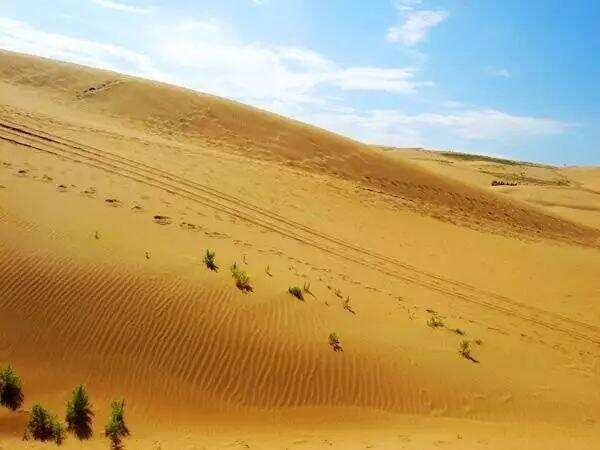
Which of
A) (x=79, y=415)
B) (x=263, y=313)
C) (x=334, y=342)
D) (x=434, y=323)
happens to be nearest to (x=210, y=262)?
(x=263, y=313)

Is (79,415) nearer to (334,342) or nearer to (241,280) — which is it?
(241,280)

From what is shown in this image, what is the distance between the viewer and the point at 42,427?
5.67 meters

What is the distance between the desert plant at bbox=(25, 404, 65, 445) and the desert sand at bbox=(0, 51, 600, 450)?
0.45ft

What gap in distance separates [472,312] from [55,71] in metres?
29.2

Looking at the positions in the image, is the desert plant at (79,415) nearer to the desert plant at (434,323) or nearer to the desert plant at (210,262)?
the desert plant at (210,262)

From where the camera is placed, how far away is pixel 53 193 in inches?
435

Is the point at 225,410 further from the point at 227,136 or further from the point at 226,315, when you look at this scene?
the point at 227,136

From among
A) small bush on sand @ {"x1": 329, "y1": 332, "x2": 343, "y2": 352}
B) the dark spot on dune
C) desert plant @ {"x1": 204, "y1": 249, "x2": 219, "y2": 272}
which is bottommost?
small bush on sand @ {"x1": 329, "y1": 332, "x2": 343, "y2": 352}

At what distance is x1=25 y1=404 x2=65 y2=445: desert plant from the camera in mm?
5578

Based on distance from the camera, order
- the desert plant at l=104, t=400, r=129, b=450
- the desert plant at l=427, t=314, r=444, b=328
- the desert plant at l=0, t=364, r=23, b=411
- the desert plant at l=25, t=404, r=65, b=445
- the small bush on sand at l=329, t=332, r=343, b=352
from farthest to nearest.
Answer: the desert plant at l=427, t=314, r=444, b=328 < the small bush on sand at l=329, t=332, r=343, b=352 < the desert plant at l=0, t=364, r=23, b=411 < the desert plant at l=104, t=400, r=129, b=450 < the desert plant at l=25, t=404, r=65, b=445

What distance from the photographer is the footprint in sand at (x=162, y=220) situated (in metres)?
11.0

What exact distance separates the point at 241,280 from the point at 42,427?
3.84 metres

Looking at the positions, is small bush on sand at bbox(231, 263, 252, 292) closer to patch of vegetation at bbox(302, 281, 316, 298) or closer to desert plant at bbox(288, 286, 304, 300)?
desert plant at bbox(288, 286, 304, 300)

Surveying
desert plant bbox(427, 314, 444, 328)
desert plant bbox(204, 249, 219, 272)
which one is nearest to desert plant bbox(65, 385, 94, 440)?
desert plant bbox(204, 249, 219, 272)
